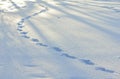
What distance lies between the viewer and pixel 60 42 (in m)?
4.35

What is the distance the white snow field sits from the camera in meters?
3.31

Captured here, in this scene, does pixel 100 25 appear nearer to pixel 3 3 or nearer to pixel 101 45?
pixel 101 45

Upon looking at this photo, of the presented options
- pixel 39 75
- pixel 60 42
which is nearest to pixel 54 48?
pixel 60 42

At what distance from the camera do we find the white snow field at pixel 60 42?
10.9 feet

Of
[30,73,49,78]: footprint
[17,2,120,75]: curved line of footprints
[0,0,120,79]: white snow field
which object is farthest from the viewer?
[17,2,120,75]: curved line of footprints

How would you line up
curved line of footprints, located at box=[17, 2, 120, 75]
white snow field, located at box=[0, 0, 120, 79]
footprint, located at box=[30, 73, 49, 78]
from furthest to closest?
curved line of footprints, located at box=[17, 2, 120, 75] → white snow field, located at box=[0, 0, 120, 79] → footprint, located at box=[30, 73, 49, 78]

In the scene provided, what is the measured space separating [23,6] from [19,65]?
4.07 meters

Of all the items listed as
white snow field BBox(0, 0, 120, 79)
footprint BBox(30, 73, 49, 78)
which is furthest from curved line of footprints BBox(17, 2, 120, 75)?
footprint BBox(30, 73, 49, 78)

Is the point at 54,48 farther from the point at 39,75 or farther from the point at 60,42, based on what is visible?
the point at 39,75

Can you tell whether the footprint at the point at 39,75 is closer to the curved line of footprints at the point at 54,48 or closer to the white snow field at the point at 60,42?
the white snow field at the point at 60,42

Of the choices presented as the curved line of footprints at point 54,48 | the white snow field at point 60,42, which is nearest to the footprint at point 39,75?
the white snow field at point 60,42

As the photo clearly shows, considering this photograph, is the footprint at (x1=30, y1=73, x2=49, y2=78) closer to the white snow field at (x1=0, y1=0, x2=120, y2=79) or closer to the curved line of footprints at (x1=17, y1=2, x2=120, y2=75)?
the white snow field at (x1=0, y1=0, x2=120, y2=79)

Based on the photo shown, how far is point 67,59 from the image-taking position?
370 centimetres

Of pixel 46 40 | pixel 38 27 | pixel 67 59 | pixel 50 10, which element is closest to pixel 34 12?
pixel 50 10
